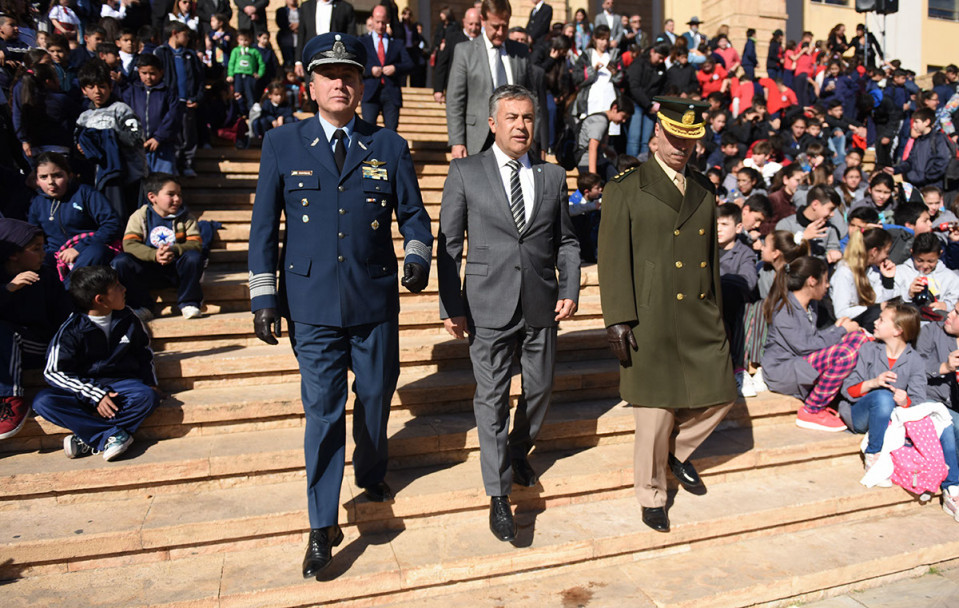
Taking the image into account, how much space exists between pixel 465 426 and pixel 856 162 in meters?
8.09

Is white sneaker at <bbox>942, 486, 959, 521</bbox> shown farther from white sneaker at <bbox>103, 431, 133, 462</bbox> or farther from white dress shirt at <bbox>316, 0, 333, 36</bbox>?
white dress shirt at <bbox>316, 0, 333, 36</bbox>

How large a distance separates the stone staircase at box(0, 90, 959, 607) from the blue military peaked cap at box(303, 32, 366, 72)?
204cm

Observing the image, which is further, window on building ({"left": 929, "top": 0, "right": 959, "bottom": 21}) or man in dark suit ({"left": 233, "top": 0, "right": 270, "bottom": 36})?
window on building ({"left": 929, "top": 0, "right": 959, "bottom": 21})

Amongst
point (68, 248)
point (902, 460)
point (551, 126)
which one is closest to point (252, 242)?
point (68, 248)

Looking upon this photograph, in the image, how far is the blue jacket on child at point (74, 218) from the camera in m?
5.11

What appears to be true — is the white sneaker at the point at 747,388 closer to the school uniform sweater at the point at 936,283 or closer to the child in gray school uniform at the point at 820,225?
the child in gray school uniform at the point at 820,225

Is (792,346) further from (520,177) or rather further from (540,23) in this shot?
(540,23)

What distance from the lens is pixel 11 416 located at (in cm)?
384

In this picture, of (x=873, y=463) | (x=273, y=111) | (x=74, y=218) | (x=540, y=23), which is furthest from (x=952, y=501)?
(x=540, y=23)

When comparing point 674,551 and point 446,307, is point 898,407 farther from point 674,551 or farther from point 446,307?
point 446,307

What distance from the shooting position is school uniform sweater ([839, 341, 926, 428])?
15.3 feet

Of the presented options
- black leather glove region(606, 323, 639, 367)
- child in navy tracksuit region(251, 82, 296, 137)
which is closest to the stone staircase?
black leather glove region(606, 323, 639, 367)

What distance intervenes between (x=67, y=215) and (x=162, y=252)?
781mm

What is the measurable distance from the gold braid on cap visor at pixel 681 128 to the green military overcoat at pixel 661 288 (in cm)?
22
